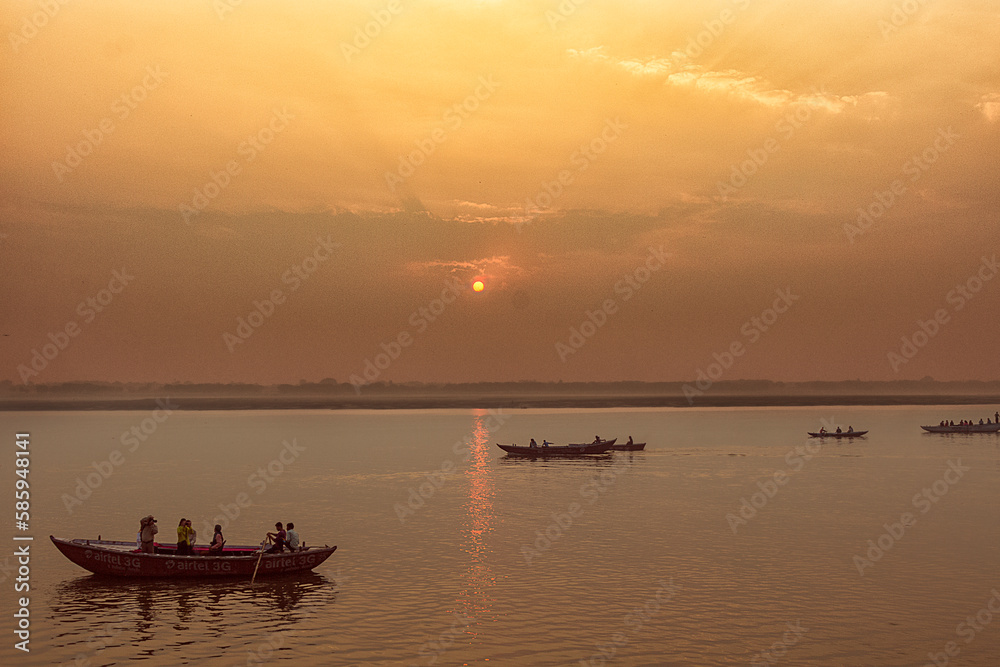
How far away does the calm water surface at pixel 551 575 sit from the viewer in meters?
31.6

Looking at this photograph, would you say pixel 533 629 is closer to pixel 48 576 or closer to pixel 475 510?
pixel 48 576

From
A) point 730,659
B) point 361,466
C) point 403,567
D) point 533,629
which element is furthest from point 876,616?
point 361,466

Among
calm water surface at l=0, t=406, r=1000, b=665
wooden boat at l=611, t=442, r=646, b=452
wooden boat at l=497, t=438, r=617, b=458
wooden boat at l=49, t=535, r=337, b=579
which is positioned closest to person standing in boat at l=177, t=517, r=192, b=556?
wooden boat at l=49, t=535, r=337, b=579

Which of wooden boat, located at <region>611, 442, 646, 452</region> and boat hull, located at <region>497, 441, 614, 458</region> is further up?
wooden boat, located at <region>611, 442, 646, 452</region>

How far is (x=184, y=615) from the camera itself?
119ft

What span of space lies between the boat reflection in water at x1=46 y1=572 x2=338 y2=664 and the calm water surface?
0.15m

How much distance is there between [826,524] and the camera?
6022cm

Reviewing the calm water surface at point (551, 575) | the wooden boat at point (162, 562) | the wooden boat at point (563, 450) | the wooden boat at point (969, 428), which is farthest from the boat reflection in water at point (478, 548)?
the wooden boat at point (969, 428)

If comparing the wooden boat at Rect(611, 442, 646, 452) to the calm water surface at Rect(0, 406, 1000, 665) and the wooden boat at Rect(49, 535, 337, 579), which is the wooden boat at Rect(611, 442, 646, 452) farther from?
the wooden boat at Rect(49, 535, 337, 579)

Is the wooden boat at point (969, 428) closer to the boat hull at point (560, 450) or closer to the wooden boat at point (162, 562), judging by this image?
the boat hull at point (560, 450)

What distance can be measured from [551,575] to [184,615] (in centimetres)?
1725

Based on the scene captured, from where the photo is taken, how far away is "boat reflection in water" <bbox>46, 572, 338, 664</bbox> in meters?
31.6

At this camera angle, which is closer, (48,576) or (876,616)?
(876,616)

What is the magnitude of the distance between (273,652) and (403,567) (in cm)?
1511
